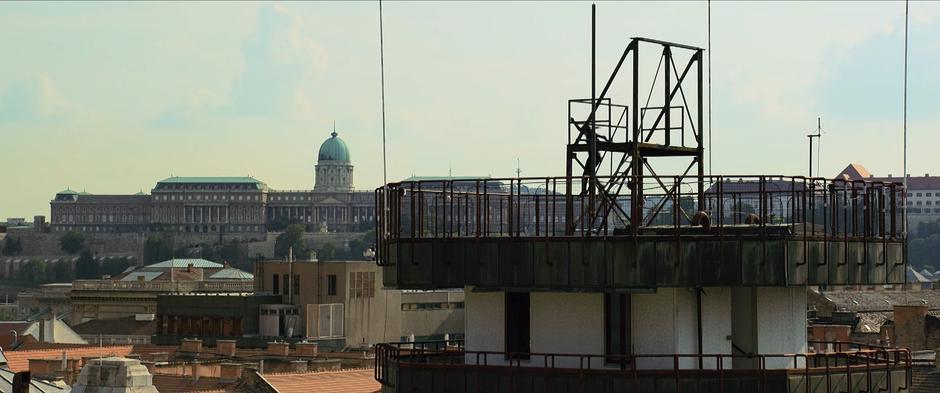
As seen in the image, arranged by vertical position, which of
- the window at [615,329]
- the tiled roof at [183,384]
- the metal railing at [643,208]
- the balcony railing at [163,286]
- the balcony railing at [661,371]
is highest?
the metal railing at [643,208]

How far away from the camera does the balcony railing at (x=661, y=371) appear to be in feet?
66.3

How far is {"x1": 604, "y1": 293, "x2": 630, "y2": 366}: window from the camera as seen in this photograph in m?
20.6

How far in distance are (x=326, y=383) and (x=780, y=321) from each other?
26.4 metres

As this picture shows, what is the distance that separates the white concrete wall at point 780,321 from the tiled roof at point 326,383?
74.4ft

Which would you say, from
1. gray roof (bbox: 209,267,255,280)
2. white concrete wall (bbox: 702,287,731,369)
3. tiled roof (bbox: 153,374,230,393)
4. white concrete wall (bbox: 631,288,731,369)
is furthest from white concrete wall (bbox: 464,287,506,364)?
gray roof (bbox: 209,267,255,280)

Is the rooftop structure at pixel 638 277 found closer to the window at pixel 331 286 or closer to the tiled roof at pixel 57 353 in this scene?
the tiled roof at pixel 57 353

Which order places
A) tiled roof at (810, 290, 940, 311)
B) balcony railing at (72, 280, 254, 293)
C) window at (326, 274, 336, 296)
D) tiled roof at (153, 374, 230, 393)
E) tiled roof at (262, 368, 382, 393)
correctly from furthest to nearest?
balcony railing at (72, 280, 254, 293) → window at (326, 274, 336, 296) → tiled roof at (810, 290, 940, 311) → tiled roof at (153, 374, 230, 393) → tiled roof at (262, 368, 382, 393)

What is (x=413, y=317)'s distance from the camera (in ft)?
362

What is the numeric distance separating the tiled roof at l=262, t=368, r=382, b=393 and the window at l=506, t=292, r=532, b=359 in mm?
22715

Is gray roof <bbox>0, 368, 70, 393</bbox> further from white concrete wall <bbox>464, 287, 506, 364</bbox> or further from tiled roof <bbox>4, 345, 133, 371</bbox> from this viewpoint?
tiled roof <bbox>4, 345, 133, 371</bbox>

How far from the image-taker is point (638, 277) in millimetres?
19828

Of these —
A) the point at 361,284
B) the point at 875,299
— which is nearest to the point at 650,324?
the point at 875,299

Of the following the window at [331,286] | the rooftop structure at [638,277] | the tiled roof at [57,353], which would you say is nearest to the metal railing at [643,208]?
the rooftop structure at [638,277]

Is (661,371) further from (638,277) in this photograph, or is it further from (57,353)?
(57,353)
